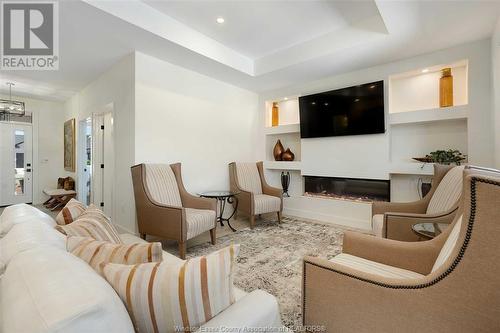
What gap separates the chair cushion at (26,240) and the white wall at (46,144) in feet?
20.9

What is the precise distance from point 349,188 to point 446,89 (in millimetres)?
1886

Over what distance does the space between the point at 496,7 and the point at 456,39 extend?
0.61 meters

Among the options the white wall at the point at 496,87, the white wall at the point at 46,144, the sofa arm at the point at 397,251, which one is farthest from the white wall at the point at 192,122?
the white wall at the point at 46,144

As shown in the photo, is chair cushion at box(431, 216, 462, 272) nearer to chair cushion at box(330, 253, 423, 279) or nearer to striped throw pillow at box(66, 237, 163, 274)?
chair cushion at box(330, 253, 423, 279)

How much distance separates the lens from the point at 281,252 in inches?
108

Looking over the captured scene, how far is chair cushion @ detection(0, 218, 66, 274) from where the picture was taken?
78cm

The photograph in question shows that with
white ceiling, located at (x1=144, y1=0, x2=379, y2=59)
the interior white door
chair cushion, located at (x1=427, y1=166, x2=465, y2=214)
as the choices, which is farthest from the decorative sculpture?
the interior white door

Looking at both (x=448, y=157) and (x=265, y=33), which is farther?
(x=265, y=33)

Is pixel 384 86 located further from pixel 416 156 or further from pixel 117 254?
pixel 117 254

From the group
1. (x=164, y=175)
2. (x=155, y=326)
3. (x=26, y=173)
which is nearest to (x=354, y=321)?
(x=155, y=326)

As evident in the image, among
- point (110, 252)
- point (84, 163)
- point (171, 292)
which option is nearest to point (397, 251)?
point (171, 292)

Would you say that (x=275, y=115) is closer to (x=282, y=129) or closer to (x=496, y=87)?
(x=282, y=129)

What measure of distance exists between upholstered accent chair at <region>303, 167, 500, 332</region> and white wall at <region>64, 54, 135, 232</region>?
2.96 meters

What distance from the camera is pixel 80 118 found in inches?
197
